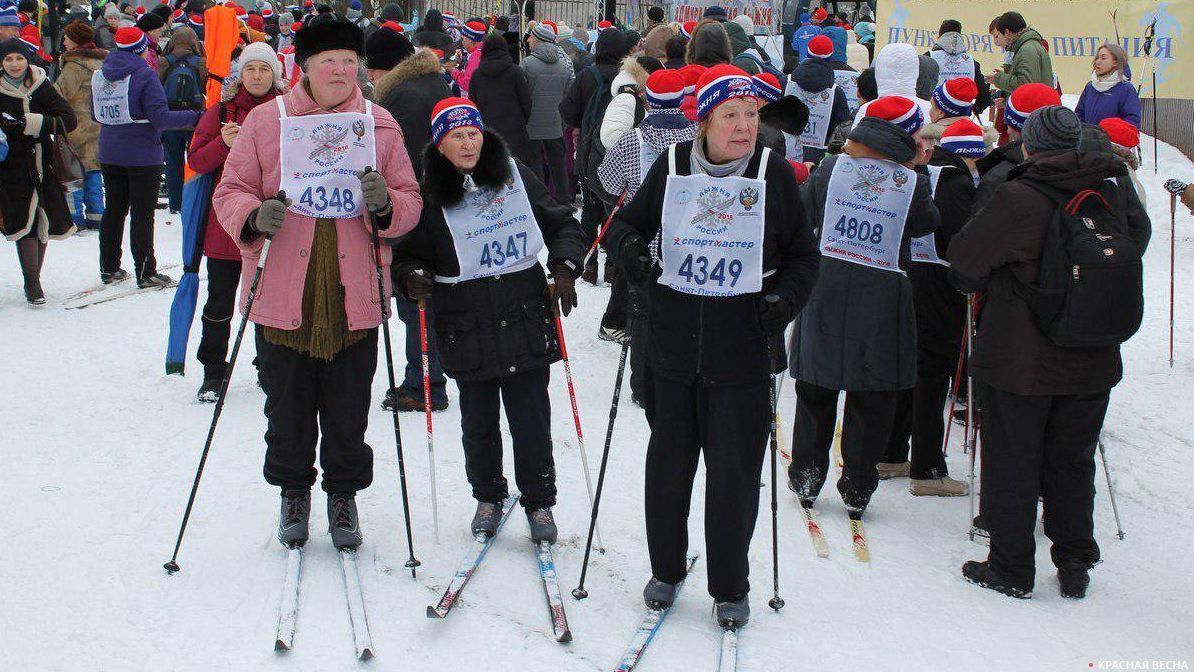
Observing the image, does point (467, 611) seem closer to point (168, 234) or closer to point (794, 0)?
point (168, 234)

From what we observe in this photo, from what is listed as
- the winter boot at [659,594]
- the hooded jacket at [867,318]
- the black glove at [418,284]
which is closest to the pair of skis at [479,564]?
the winter boot at [659,594]

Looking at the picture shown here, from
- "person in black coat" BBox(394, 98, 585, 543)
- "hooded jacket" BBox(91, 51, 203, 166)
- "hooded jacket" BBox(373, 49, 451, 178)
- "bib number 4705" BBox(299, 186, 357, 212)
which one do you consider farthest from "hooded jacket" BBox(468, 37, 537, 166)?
"bib number 4705" BBox(299, 186, 357, 212)

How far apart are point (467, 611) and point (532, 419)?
920 millimetres

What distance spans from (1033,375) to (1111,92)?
678 cm

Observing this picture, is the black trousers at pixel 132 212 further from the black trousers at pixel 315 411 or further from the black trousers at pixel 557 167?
the black trousers at pixel 315 411

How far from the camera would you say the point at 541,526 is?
4.83m

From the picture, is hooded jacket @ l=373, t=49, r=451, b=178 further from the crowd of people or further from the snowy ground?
the snowy ground

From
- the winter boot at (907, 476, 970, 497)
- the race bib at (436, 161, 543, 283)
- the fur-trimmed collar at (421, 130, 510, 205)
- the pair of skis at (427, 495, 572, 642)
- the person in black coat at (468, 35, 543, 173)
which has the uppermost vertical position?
the person in black coat at (468, 35, 543, 173)

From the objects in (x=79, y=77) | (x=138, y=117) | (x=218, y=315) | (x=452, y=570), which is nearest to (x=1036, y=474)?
(x=452, y=570)

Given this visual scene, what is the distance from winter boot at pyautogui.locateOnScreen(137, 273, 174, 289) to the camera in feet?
32.1

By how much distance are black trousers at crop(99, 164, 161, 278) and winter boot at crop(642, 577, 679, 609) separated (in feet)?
22.5

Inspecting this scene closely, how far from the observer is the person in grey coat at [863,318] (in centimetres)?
513

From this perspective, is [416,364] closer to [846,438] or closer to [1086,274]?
[846,438]

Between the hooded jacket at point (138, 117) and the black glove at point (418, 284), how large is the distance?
553cm
